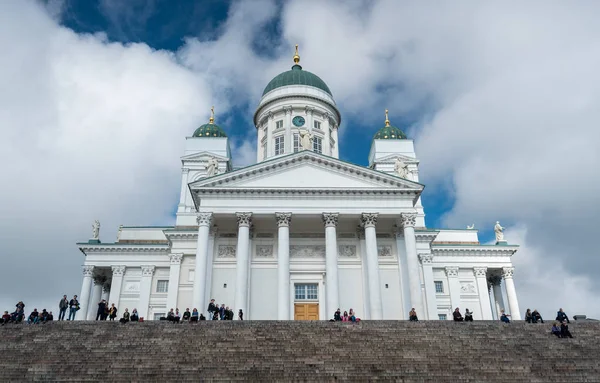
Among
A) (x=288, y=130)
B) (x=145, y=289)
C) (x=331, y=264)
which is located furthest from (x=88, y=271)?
(x=331, y=264)

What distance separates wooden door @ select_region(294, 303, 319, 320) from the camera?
97.9 feet

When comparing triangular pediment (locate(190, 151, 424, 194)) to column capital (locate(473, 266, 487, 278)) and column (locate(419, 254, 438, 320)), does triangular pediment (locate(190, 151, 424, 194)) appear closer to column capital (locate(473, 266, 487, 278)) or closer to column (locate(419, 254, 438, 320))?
column (locate(419, 254, 438, 320))

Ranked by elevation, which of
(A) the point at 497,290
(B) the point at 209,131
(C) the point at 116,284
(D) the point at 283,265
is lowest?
(D) the point at 283,265

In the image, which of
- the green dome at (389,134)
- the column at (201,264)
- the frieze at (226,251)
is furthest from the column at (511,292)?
the column at (201,264)

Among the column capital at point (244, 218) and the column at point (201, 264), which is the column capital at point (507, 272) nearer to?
the column capital at point (244, 218)

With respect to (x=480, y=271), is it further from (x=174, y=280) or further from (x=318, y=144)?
(x=174, y=280)

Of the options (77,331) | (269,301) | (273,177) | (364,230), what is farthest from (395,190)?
(77,331)

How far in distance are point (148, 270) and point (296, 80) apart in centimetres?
2102

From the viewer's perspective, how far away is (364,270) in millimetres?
30328

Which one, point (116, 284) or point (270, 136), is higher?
point (270, 136)

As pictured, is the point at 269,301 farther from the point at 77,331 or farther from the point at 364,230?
the point at 77,331

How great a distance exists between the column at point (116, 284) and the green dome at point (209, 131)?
552 inches

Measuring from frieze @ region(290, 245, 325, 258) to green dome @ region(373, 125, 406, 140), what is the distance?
1913 centimetres

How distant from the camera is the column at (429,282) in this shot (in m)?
33.5
